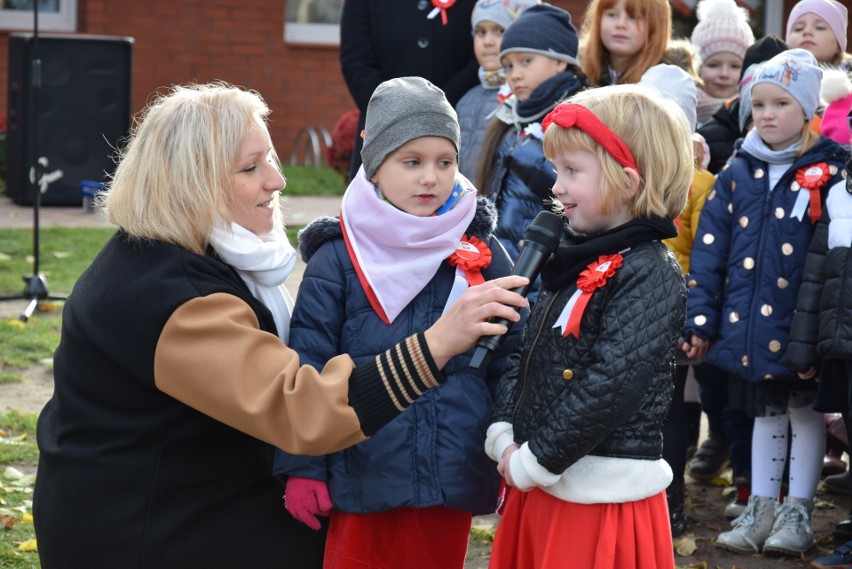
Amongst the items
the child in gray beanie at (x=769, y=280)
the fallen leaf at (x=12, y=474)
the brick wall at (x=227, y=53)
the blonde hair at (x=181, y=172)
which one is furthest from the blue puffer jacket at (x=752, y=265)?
the brick wall at (x=227, y=53)

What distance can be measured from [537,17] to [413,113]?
1.86 m

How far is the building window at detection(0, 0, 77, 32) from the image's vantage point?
1402 centimetres

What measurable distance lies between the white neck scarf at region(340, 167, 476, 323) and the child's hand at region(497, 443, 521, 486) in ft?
1.45

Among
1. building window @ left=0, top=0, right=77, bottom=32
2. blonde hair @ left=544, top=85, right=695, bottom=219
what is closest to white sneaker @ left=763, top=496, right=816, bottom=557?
blonde hair @ left=544, top=85, right=695, bottom=219

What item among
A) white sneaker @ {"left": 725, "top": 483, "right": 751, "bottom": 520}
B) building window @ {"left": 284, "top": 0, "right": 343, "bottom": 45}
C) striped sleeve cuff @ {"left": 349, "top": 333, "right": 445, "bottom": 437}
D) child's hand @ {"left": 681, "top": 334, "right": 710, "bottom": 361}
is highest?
striped sleeve cuff @ {"left": 349, "top": 333, "right": 445, "bottom": 437}

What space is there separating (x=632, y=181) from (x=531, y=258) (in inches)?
13.2

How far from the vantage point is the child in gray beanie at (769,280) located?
437 cm

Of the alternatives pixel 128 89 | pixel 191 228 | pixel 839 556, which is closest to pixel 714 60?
pixel 839 556

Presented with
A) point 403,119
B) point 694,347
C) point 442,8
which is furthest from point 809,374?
point 442,8

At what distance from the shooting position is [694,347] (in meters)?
4.51

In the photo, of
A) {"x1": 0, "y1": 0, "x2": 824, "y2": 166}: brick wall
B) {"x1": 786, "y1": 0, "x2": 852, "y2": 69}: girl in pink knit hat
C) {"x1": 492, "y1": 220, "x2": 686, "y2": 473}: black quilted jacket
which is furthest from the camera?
{"x1": 0, "y1": 0, "x2": 824, "y2": 166}: brick wall

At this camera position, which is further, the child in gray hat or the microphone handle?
the child in gray hat

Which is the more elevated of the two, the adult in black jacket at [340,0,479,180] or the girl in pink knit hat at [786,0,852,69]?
the girl in pink knit hat at [786,0,852,69]

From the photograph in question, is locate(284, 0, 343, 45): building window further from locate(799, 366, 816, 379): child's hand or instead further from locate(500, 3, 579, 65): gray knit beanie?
locate(799, 366, 816, 379): child's hand
